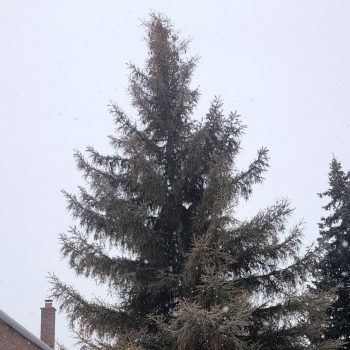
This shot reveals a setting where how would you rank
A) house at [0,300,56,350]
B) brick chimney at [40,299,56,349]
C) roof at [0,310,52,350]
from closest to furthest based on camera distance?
roof at [0,310,52,350] → house at [0,300,56,350] → brick chimney at [40,299,56,349]

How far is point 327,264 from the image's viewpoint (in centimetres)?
1817

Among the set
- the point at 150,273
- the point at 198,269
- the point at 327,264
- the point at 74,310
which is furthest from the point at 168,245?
the point at 327,264

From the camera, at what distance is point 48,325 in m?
26.1

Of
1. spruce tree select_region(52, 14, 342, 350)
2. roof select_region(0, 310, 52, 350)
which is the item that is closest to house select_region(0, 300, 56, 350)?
roof select_region(0, 310, 52, 350)

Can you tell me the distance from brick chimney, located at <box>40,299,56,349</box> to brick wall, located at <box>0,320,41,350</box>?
688 cm

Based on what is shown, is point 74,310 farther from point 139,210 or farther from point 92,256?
point 139,210

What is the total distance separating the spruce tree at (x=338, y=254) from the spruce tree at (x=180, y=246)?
659cm

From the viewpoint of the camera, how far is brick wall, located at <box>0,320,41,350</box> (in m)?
17.3

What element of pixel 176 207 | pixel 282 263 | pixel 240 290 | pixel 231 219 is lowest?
pixel 240 290

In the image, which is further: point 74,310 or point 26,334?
point 26,334

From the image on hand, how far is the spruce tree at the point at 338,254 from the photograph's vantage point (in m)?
17.1

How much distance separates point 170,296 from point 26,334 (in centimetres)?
979

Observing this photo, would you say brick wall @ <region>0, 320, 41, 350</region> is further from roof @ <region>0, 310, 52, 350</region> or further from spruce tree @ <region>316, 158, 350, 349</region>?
spruce tree @ <region>316, 158, 350, 349</region>

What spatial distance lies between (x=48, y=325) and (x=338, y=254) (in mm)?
14465
